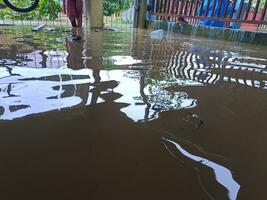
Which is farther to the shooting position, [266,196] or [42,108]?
[42,108]

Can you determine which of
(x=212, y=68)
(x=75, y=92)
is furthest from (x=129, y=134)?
(x=212, y=68)

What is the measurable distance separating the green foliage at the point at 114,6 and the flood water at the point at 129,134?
1068 cm

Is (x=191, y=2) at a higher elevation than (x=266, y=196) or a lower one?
higher

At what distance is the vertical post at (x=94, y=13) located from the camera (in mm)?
8125

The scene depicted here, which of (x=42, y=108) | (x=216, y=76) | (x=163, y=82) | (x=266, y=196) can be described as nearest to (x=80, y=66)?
(x=163, y=82)

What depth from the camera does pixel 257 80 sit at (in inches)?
103

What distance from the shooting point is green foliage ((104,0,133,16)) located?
1250cm

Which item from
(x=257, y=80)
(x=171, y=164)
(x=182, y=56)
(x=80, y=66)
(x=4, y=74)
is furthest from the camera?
(x=182, y=56)

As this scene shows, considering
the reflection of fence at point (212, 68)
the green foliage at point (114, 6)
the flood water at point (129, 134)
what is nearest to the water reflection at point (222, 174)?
the flood water at point (129, 134)

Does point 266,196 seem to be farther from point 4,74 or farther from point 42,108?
point 4,74

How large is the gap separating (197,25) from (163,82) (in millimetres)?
5278

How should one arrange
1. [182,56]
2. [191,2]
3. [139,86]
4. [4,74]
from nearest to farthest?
1. [139,86]
2. [4,74]
3. [182,56]
4. [191,2]

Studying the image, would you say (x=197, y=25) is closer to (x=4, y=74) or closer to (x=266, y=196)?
(x=4, y=74)

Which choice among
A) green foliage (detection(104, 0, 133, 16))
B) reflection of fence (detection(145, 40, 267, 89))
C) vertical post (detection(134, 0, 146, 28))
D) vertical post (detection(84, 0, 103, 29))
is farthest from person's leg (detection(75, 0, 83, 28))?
green foliage (detection(104, 0, 133, 16))
